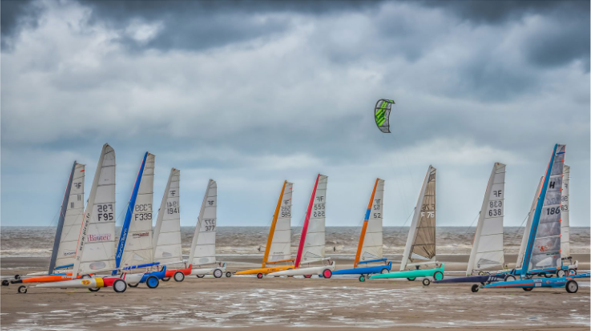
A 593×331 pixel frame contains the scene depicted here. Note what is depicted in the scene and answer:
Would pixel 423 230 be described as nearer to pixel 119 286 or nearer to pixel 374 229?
pixel 374 229

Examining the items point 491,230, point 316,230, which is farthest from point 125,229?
point 491,230

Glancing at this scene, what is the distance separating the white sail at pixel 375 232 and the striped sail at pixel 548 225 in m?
9.60

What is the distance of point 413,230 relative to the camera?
28.4m

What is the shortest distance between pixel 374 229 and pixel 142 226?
11.3 m

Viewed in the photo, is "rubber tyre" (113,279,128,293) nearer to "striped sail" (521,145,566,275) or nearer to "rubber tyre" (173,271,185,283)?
"rubber tyre" (173,271,185,283)

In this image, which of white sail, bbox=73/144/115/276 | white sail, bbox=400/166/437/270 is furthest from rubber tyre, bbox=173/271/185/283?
white sail, bbox=400/166/437/270

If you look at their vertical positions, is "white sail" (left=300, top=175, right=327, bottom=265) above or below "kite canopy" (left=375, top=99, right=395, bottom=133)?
below

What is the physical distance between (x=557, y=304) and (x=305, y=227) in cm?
1632

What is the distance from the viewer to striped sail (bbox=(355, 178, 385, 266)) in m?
31.7

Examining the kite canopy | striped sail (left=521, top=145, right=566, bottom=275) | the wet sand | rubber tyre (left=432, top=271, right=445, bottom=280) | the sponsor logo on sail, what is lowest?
the wet sand

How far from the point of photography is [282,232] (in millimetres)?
34188

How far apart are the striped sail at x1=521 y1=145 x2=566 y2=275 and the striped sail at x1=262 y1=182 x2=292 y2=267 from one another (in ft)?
44.6

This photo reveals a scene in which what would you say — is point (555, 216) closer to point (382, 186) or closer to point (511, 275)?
point (511, 275)

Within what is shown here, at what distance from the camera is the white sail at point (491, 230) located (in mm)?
25359
